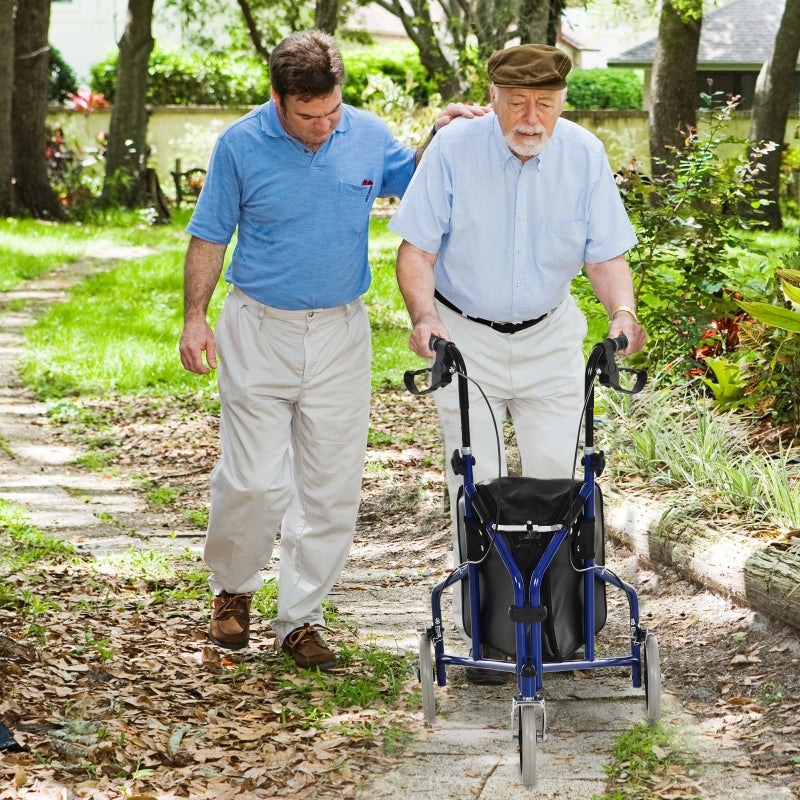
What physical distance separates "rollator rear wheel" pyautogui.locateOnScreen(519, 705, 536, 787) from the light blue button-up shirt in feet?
4.22

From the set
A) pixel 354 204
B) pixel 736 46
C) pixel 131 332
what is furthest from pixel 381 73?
pixel 354 204

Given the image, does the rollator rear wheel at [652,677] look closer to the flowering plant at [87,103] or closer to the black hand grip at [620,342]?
the black hand grip at [620,342]

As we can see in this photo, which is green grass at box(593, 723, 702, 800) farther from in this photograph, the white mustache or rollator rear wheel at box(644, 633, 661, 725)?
the white mustache

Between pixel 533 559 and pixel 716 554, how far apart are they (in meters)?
1.33

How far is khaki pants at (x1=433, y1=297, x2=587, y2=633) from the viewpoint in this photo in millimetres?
3959

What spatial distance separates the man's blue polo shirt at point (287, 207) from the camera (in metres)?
4.07

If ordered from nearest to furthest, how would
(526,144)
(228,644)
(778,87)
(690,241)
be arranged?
(526,144) → (228,644) → (690,241) → (778,87)

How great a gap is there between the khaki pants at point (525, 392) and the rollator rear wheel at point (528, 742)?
79cm

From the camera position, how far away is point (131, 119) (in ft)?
65.3

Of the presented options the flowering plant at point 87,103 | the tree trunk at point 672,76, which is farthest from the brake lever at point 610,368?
the flowering plant at point 87,103

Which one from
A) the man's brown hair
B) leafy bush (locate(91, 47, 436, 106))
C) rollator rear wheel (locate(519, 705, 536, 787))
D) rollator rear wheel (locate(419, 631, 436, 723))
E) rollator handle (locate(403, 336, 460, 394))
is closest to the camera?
rollator rear wheel (locate(519, 705, 536, 787))

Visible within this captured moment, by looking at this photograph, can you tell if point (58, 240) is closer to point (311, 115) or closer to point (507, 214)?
point (311, 115)

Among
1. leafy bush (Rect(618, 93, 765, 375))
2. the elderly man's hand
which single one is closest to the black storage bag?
the elderly man's hand

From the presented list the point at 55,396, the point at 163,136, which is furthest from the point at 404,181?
the point at 163,136
